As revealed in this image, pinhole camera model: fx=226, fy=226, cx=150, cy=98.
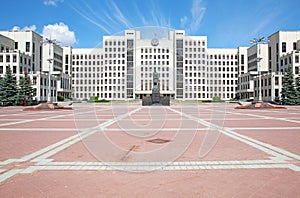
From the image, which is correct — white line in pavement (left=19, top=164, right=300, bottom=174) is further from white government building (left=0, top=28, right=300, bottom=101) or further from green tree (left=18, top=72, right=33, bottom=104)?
white government building (left=0, top=28, right=300, bottom=101)

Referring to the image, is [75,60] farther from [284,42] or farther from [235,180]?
[235,180]

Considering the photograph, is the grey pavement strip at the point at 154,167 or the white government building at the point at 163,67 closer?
the grey pavement strip at the point at 154,167

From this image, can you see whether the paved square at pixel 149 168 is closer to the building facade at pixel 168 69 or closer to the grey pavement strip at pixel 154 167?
the grey pavement strip at pixel 154 167

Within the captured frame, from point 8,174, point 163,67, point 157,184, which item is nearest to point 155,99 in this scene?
point 8,174

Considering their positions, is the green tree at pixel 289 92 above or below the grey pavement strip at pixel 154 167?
above

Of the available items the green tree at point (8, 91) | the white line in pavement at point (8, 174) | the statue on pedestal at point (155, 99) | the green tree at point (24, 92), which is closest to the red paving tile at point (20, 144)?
the white line in pavement at point (8, 174)

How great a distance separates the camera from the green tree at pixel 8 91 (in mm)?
39625

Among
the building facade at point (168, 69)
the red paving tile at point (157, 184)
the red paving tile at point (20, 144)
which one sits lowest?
the red paving tile at point (157, 184)

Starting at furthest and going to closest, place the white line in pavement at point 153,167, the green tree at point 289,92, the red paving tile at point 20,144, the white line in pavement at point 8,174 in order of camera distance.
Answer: the green tree at point 289,92 < the red paving tile at point 20,144 < the white line in pavement at point 153,167 < the white line in pavement at point 8,174

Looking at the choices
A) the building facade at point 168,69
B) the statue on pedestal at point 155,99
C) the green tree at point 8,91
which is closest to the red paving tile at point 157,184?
the statue on pedestal at point 155,99

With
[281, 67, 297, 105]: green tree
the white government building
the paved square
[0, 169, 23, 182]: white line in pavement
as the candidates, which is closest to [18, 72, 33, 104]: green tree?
the white government building

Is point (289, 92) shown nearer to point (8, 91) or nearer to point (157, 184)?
point (157, 184)

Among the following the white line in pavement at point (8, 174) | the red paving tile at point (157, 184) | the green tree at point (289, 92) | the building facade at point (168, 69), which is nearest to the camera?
the red paving tile at point (157, 184)

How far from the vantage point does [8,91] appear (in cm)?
4003
